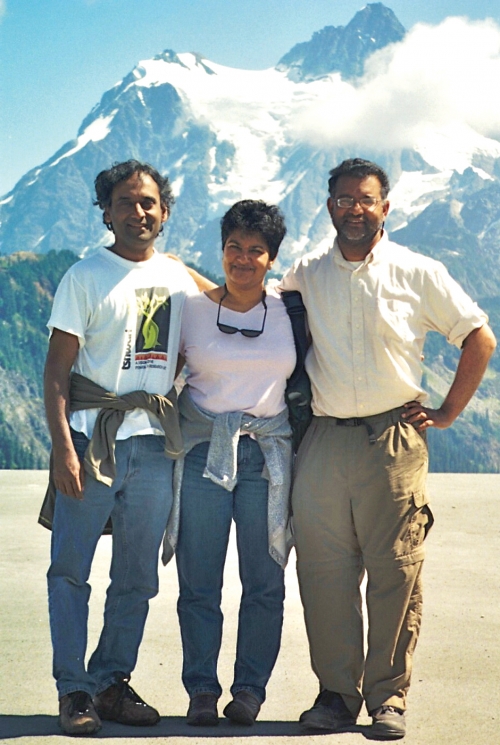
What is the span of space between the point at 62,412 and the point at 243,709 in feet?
4.20

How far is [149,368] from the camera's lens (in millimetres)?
3680

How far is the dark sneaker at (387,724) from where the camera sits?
358 centimetres

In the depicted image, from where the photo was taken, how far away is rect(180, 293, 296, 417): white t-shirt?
12.2ft

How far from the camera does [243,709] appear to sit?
363 cm

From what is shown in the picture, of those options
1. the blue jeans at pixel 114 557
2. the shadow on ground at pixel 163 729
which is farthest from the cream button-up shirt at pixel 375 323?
the shadow on ground at pixel 163 729

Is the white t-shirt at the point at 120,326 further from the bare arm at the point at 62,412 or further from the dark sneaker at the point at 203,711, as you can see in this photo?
the dark sneaker at the point at 203,711

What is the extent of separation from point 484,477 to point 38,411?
321ft

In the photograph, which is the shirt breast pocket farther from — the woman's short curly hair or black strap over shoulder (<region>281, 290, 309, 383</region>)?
the woman's short curly hair

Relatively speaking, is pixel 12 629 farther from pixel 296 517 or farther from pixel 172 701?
pixel 296 517

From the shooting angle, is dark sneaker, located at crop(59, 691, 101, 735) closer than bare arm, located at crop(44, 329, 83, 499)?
Yes

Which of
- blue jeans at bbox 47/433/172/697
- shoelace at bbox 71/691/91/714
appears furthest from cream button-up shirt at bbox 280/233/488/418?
shoelace at bbox 71/691/91/714

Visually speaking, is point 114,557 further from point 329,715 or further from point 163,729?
point 329,715

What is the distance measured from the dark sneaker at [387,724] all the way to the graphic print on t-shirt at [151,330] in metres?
1.52

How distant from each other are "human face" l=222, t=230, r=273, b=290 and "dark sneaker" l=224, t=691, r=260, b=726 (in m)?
1.54
